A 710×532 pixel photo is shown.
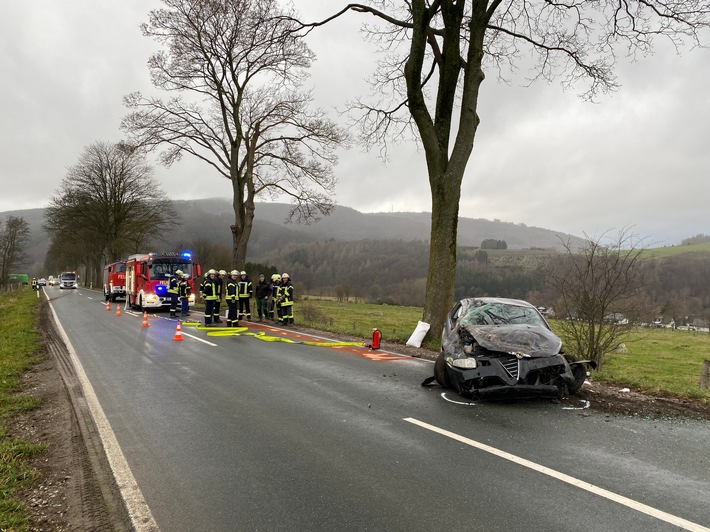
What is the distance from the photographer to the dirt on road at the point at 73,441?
3.41 metres

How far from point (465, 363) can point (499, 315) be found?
1473 millimetres

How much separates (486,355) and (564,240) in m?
8.99

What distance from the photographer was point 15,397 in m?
6.66

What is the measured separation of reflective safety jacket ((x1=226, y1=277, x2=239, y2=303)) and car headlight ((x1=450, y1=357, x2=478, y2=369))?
1181cm

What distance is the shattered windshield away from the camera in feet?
23.7

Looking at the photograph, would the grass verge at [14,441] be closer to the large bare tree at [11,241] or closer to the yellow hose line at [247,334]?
the yellow hose line at [247,334]

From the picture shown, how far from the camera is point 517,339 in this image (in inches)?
253

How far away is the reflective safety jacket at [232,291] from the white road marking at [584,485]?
12.6m

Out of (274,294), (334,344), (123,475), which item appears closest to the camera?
→ (123,475)

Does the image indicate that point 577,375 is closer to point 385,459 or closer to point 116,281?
point 385,459

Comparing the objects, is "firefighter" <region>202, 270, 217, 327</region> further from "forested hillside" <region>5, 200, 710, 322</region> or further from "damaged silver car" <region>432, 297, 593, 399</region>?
"forested hillside" <region>5, 200, 710, 322</region>

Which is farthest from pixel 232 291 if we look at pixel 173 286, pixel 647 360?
pixel 647 360

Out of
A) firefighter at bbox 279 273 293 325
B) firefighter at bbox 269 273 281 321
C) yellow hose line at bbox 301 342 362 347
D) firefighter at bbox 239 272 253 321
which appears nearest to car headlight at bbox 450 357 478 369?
yellow hose line at bbox 301 342 362 347

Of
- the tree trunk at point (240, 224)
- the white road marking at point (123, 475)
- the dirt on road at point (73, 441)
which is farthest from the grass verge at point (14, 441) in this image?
the tree trunk at point (240, 224)
